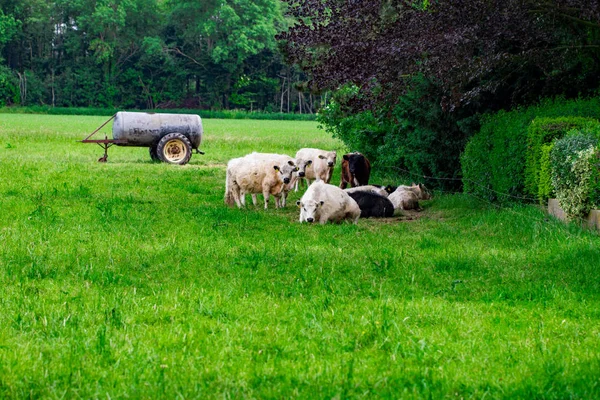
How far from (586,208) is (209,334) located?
7.38 m

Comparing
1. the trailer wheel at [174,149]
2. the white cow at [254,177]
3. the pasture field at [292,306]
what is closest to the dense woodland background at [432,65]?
the white cow at [254,177]

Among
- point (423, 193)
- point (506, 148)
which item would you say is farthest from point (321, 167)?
point (506, 148)

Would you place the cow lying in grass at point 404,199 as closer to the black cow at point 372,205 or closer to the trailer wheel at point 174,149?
the black cow at point 372,205

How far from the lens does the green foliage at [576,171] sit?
12.3 meters

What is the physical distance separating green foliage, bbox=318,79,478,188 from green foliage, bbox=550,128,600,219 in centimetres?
526

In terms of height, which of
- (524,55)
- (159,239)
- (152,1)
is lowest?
(159,239)

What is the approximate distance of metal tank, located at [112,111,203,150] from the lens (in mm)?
29156

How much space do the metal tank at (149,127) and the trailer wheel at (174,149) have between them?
253 millimetres

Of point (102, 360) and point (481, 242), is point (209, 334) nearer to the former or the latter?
point (102, 360)

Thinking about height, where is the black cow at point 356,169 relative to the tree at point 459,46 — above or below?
below

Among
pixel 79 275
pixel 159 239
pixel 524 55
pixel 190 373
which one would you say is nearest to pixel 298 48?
pixel 524 55

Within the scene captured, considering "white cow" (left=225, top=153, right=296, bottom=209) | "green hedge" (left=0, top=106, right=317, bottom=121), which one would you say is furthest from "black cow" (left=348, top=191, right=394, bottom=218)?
"green hedge" (left=0, top=106, right=317, bottom=121)

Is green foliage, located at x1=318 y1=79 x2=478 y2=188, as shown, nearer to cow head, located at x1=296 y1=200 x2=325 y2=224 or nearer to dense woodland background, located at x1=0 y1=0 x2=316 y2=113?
cow head, located at x1=296 y1=200 x2=325 y2=224

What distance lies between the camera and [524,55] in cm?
1606
